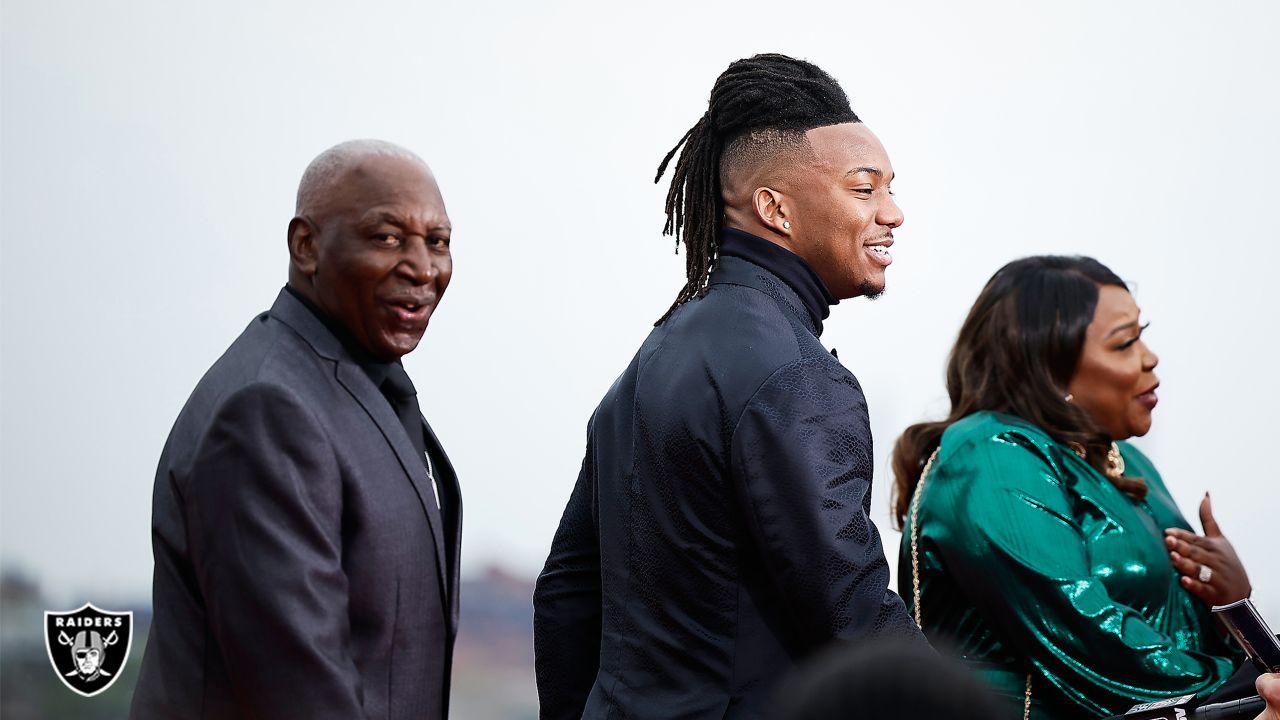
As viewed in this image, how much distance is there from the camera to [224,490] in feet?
5.46

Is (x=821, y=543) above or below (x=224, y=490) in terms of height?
below

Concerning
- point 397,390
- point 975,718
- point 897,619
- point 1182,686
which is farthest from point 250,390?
point 1182,686

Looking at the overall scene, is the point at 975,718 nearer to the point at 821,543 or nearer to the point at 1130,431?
the point at 821,543

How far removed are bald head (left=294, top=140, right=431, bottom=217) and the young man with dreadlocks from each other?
490 millimetres

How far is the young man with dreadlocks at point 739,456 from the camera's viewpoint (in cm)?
193

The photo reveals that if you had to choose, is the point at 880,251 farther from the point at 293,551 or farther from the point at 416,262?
the point at 293,551

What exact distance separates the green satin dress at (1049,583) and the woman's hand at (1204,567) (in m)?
0.03

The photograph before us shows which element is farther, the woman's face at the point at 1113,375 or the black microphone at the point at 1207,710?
the woman's face at the point at 1113,375

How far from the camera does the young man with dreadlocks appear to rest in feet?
6.34

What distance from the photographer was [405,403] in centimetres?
196

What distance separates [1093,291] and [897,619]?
4.41 ft

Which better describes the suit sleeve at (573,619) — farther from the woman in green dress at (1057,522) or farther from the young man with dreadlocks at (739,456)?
the woman in green dress at (1057,522)

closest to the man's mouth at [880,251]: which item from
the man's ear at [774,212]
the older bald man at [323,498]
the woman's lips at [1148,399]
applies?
the man's ear at [774,212]

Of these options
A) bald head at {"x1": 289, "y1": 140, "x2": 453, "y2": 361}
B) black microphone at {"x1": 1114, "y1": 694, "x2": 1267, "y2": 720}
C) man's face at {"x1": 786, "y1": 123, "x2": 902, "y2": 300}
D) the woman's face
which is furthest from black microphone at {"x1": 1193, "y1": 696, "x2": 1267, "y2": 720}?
bald head at {"x1": 289, "y1": 140, "x2": 453, "y2": 361}
